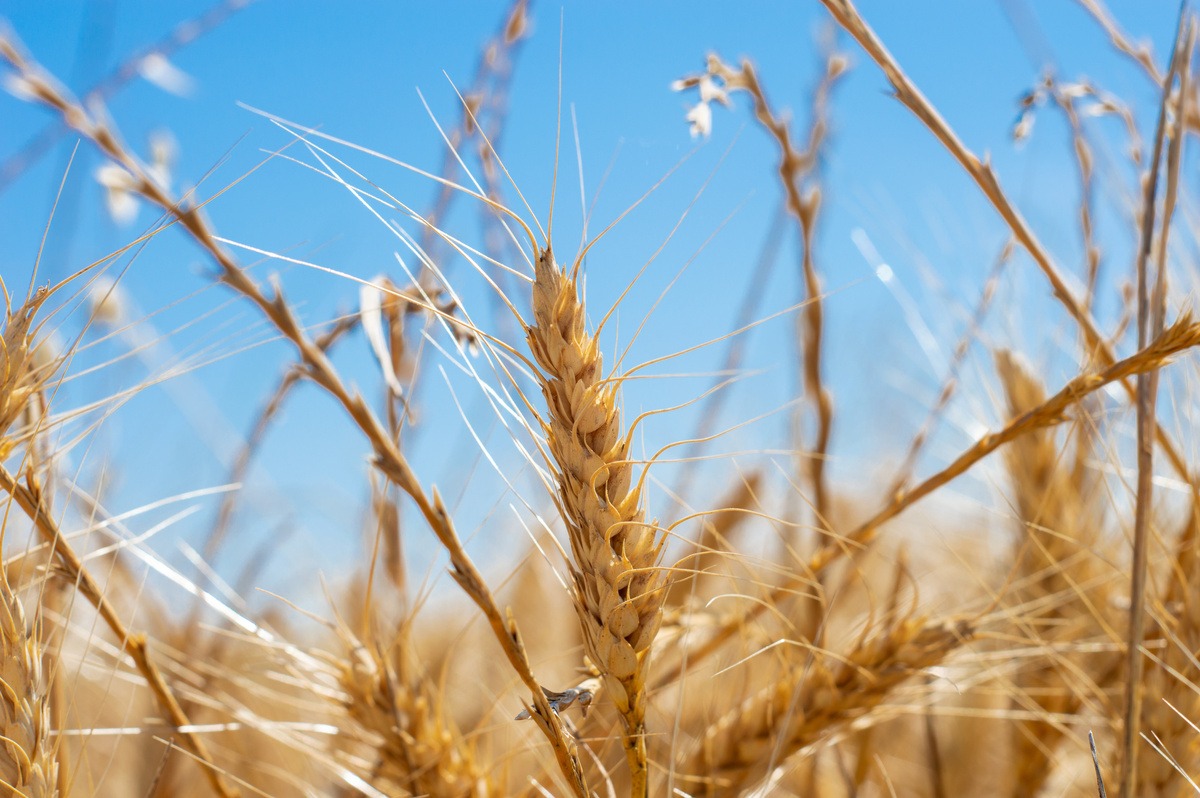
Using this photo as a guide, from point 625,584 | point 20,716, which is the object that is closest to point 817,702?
point 625,584

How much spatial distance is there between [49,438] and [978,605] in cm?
77

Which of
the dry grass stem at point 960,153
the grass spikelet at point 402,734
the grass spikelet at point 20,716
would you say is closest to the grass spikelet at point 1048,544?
the dry grass stem at point 960,153

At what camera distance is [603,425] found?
0.43m

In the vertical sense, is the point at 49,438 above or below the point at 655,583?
above

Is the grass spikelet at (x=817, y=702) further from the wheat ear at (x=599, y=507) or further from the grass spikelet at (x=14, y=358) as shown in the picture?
the grass spikelet at (x=14, y=358)

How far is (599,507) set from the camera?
43 cm

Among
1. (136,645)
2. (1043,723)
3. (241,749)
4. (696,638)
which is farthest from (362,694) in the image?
(1043,723)

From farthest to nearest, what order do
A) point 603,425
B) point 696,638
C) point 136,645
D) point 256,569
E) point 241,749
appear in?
point 241,749 < point 256,569 < point 696,638 < point 136,645 < point 603,425

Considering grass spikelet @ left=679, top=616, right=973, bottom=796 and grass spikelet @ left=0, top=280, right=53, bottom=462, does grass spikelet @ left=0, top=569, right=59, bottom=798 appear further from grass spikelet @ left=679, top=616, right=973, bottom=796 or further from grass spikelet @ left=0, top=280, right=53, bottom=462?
grass spikelet @ left=679, top=616, right=973, bottom=796

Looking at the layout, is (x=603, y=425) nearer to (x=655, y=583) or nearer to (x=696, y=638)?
(x=655, y=583)

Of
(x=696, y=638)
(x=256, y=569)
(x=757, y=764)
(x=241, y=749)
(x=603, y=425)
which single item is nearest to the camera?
(x=603, y=425)

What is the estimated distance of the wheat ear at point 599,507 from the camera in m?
0.43

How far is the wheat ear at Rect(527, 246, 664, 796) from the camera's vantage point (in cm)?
43

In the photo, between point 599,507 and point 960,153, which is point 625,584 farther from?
point 960,153
